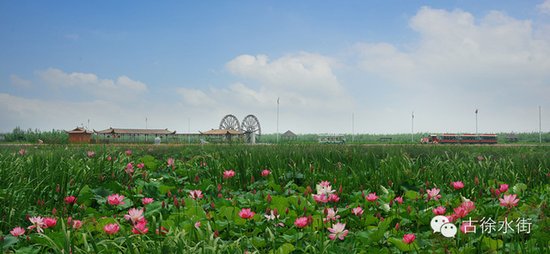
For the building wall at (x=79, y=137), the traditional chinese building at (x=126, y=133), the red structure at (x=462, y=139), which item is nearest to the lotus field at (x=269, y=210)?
the building wall at (x=79, y=137)

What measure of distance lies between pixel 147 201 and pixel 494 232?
8.27 feet

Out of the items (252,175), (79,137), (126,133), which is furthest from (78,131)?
(252,175)

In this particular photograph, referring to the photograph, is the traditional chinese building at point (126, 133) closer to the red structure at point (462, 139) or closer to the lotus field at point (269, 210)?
the red structure at point (462, 139)

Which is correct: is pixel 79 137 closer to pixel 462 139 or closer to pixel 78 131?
pixel 78 131

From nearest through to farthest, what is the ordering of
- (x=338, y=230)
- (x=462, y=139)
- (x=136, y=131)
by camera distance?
(x=338, y=230) < (x=136, y=131) < (x=462, y=139)

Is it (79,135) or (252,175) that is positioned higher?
(79,135)

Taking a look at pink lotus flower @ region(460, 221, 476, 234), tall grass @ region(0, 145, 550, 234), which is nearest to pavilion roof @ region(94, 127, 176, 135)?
tall grass @ region(0, 145, 550, 234)

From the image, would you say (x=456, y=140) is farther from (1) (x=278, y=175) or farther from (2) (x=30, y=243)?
(2) (x=30, y=243)

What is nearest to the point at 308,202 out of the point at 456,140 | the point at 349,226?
→ the point at 349,226

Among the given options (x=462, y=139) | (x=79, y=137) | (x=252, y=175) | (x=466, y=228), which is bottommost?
(x=466, y=228)

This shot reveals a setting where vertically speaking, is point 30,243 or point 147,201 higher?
point 147,201

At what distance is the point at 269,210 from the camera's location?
11.2 feet

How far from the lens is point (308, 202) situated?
3.75 metres

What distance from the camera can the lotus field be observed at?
2688 mm
